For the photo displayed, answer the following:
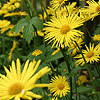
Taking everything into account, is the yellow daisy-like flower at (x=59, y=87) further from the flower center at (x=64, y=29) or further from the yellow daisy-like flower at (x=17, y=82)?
the yellow daisy-like flower at (x=17, y=82)

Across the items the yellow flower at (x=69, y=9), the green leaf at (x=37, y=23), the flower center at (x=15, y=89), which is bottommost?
the flower center at (x=15, y=89)

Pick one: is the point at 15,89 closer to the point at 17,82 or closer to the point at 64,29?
the point at 17,82

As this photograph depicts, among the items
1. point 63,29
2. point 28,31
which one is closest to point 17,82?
point 63,29

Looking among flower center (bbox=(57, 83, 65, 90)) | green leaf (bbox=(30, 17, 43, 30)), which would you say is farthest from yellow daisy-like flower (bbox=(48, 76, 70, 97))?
green leaf (bbox=(30, 17, 43, 30))

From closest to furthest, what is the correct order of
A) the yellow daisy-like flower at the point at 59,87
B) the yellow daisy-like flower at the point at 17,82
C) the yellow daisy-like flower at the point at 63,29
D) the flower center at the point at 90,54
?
the yellow daisy-like flower at the point at 17,82 → the yellow daisy-like flower at the point at 63,29 → the yellow daisy-like flower at the point at 59,87 → the flower center at the point at 90,54

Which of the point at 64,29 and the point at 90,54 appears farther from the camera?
the point at 90,54

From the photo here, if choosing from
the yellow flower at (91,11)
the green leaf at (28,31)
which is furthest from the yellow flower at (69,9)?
the green leaf at (28,31)

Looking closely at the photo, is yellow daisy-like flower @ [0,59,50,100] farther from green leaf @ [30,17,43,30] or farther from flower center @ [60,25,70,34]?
green leaf @ [30,17,43,30]

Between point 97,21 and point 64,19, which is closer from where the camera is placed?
point 64,19

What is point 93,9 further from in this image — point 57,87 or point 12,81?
point 12,81

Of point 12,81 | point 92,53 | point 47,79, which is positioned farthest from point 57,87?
point 12,81

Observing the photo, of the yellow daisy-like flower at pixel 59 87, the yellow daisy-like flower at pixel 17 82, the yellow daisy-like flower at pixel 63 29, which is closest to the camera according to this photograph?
the yellow daisy-like flower at pixel 17 82
